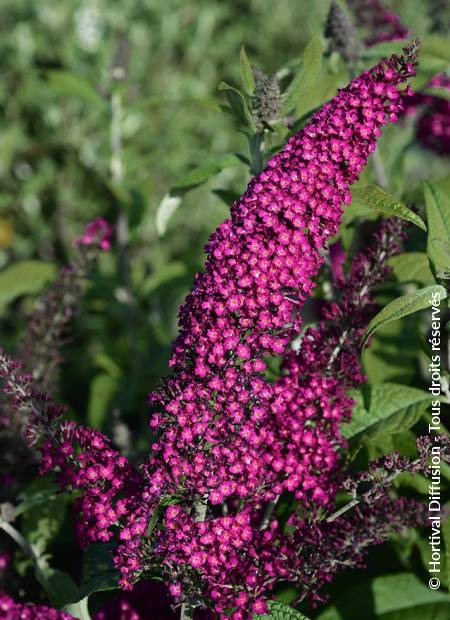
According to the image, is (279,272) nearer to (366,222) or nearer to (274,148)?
(274,148)

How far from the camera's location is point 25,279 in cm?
272

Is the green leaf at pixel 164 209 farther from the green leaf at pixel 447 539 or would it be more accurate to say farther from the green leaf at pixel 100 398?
the green leaf at pixel 447 539

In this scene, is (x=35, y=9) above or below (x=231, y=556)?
above

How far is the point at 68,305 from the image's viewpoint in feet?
6.31

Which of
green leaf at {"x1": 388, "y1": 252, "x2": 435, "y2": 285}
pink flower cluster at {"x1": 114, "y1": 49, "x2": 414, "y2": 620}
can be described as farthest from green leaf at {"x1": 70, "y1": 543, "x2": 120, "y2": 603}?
green leaf at {"x1": 388, "y1": 252, "x2": 435, "y2": 285}

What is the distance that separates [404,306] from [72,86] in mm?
2001

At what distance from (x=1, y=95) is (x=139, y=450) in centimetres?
337

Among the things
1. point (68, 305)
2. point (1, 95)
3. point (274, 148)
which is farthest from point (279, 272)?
point (1, 95)

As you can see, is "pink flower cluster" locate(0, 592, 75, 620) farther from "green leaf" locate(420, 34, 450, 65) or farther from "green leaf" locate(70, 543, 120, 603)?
"green leaf" locate(420, 34, 450, 65)

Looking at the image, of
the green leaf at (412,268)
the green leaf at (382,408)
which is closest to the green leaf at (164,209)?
the green leaf at (412,268)

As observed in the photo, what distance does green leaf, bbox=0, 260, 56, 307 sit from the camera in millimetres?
2695

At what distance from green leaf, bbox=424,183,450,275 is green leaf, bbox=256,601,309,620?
68 cm

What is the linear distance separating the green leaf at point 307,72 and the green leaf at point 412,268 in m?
0.46

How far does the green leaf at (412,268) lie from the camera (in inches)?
68.4
